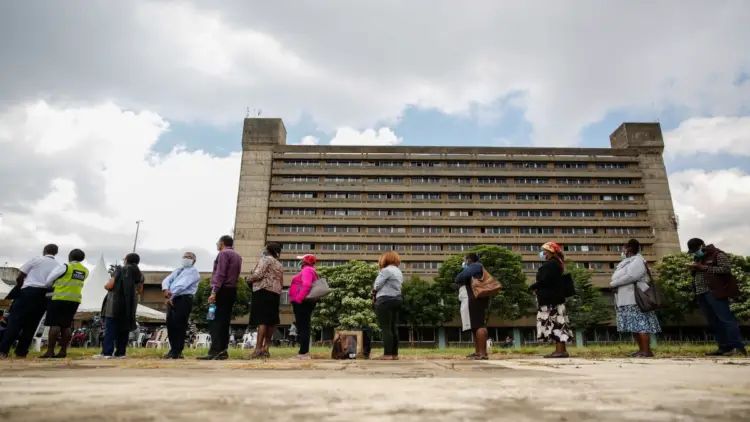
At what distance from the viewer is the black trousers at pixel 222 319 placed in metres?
6.04

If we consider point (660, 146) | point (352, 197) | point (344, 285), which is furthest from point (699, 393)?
point (660, 146)

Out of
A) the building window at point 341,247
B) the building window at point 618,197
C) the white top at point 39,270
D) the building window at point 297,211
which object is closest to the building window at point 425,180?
the building window at point 341,247

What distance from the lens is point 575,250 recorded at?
5325 cm

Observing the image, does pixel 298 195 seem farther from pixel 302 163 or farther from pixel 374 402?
pixel 374 402

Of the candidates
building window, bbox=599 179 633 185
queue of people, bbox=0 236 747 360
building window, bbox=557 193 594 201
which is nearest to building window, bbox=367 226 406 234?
building window, bbox=557 193 594 201

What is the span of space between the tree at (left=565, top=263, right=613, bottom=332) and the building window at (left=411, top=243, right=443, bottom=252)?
17.1 m

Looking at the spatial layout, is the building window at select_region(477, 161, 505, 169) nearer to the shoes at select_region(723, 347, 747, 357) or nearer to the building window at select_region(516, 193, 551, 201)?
the building window at select_region(516, 193, 551, 201)

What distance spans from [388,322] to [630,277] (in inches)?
141

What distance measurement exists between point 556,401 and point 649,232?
62.1 m

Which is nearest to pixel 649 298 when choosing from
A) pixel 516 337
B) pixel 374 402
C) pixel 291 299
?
pixel 291 299

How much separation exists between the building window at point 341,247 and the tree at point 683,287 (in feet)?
102

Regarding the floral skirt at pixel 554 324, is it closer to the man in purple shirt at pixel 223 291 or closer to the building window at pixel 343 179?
the man in purple shirt at pixel 223 291

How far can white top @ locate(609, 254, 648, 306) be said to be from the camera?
640 cm

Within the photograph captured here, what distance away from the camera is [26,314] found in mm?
6797
